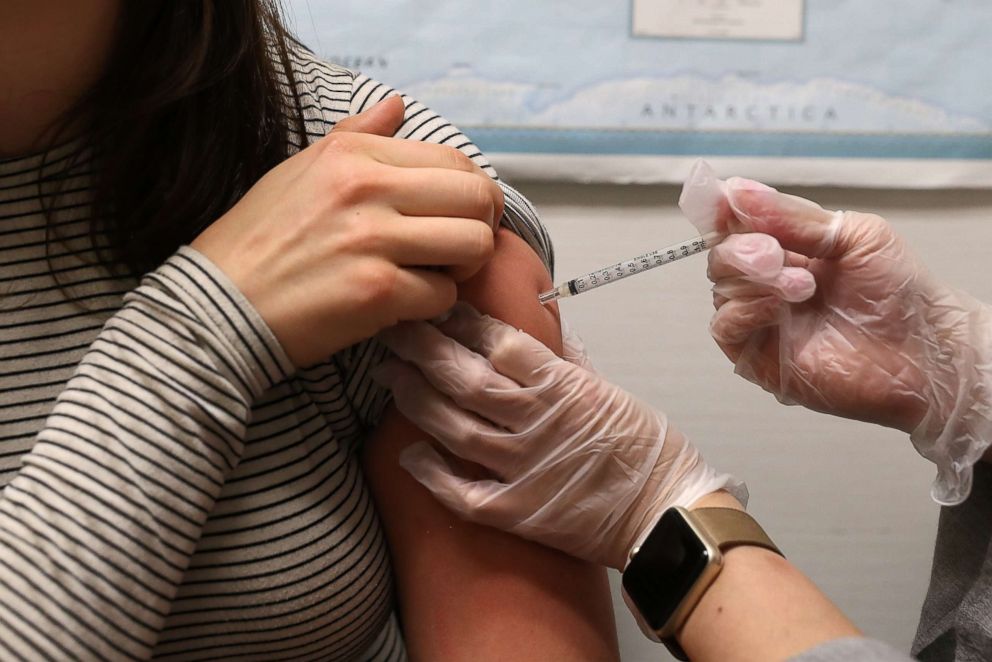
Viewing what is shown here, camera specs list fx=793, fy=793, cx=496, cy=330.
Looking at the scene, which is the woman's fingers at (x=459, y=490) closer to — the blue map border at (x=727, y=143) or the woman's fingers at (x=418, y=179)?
the woman's fingers at (x=418, y=179)

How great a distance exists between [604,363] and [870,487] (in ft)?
1.71

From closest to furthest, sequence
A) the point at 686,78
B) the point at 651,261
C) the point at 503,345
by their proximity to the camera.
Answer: the point at 503,345, the point at 651,261, the point at 686,78

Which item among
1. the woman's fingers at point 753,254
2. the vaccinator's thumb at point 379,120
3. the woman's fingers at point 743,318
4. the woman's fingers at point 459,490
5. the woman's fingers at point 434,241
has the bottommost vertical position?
the woman's fingers at point 459,490

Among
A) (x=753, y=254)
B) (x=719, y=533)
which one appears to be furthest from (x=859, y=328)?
(x=719, y=533)

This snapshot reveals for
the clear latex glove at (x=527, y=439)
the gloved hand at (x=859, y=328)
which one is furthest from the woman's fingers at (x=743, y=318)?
the clear latex glove at (x=527, y=439)

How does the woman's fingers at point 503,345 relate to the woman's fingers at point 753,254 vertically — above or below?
below

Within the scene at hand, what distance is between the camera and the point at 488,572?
738 mm

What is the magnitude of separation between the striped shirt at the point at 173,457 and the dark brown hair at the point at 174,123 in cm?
3

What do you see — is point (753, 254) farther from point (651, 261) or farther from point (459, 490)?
point (459, 490)

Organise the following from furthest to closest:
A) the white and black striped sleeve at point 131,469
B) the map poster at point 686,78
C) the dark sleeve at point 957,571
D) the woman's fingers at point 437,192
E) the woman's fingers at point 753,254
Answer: the map poster at point 686,78 < the dark sleeve at point 957,571 < the woman's fingers at point 753,254 < the woman's fingers at point 437,192 < the white and black striped sleeve at point 131,469

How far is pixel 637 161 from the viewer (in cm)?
125

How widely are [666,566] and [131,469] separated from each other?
0.47 m

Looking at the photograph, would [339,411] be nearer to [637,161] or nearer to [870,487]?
[637,161]

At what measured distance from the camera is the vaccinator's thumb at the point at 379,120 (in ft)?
2.37
